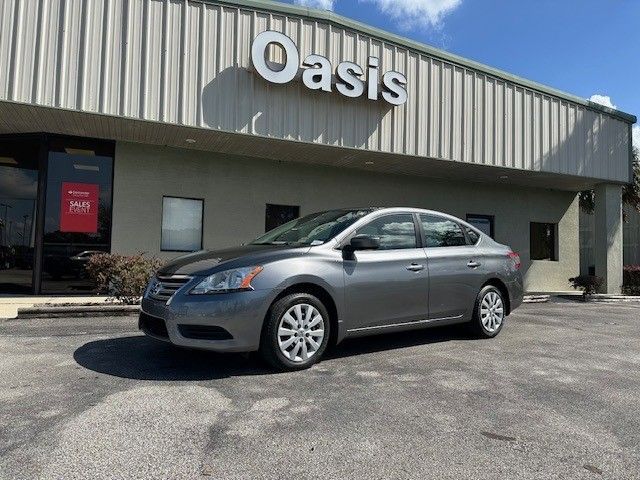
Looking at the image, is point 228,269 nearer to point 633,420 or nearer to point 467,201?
point 633,420

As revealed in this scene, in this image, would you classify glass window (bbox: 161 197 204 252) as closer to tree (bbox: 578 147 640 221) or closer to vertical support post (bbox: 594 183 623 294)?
vertical support post (bbox: 594 183 623 294)

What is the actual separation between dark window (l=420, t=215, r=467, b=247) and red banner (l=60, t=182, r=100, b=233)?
7.39 m

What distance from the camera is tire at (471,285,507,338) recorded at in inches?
246

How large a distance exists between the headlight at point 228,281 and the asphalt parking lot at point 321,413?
0.77 metres

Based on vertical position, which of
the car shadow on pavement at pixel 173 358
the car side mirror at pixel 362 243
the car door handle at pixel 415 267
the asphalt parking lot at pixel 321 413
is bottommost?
the asphalt parking lot at pixel 321 413

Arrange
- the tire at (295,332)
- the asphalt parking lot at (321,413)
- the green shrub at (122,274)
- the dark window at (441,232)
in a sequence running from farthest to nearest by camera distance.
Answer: the green shrub at (122,274)
the dark window at (441,232)
the tire at (295,332)
the asphalt parking lot at (321,413)

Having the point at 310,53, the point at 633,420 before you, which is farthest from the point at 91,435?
the point at 310,53

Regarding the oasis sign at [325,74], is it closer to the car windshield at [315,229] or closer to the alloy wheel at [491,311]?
the car windshield at [315,229]

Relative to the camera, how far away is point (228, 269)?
4.44 meters

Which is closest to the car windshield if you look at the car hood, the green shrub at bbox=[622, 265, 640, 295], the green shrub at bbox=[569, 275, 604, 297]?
the car hood

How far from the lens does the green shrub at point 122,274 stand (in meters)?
8.29

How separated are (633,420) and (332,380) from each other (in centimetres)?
230

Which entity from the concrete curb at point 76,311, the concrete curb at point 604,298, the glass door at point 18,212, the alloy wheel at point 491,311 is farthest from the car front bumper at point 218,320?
the concrete curb at point 604,298

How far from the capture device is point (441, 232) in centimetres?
612
